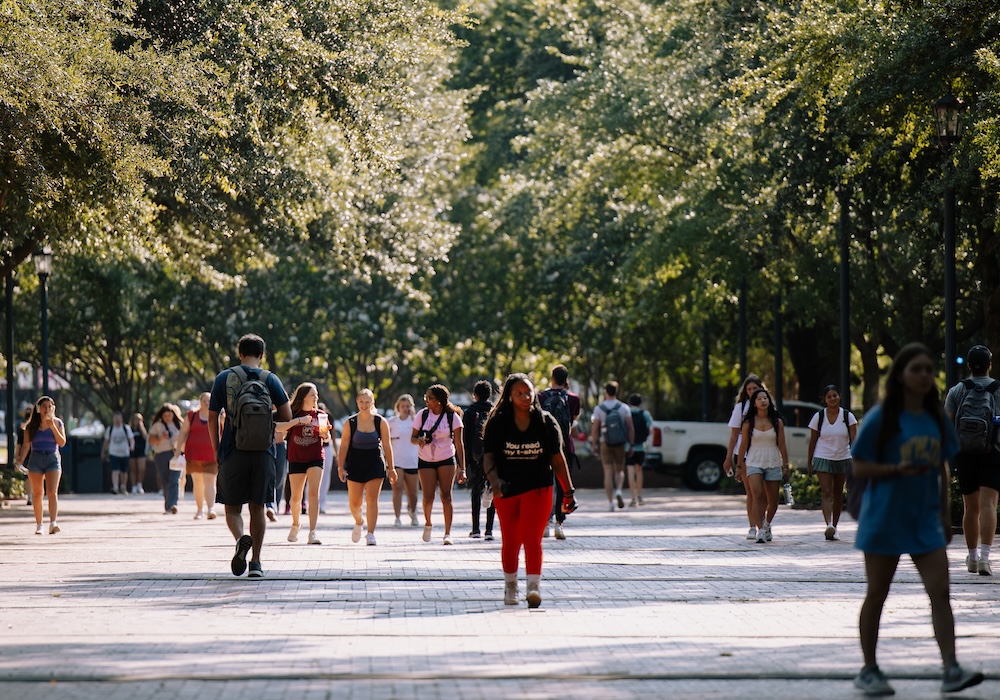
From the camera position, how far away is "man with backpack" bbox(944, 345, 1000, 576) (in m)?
12.8

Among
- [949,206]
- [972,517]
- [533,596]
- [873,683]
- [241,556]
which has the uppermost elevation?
[949,206]

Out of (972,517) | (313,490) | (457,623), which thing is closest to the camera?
Answer: (457,623)

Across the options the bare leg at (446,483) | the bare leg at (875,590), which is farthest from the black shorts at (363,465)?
the bare leg at (875,590)

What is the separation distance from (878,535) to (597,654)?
1.77m

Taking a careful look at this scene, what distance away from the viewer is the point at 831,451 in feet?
57.9

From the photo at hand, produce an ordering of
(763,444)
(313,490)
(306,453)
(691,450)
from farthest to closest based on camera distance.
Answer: (691,450) < (313,490) < (306,453) < (763,444)

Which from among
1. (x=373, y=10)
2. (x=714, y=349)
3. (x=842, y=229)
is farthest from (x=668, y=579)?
(x=714, y=349)

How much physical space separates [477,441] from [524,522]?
287 inches

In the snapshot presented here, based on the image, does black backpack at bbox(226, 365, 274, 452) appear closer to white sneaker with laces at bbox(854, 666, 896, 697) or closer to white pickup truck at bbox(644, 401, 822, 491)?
white sneaker with laces at bbox(854, 666, 896, 697)

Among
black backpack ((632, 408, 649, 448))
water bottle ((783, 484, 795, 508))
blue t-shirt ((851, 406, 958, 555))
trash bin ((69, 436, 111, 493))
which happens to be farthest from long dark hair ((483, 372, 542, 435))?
trash bin ((69, 436, 111, 493))

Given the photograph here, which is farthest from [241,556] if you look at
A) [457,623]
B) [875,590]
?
[875,590]

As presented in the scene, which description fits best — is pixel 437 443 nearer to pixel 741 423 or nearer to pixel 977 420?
pixel 741 423

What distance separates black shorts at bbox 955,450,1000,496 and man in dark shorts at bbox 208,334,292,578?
5236 millimetres

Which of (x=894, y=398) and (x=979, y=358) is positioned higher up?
(x=979, y=358)
